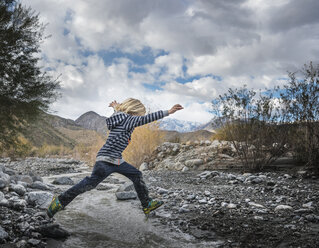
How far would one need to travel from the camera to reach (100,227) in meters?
3.46

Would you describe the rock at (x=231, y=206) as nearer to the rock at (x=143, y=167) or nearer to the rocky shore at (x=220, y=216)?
the rocky shore at (x=220, y=216)

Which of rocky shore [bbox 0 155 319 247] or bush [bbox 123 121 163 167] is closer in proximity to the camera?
rocky shore [bbox 0 155 319 247]

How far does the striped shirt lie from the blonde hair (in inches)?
8.8

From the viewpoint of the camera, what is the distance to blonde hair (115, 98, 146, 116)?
3.76 metres

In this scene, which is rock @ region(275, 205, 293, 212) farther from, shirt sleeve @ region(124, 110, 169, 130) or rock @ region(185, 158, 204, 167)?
rock @ region(185, 158, 204, 167)

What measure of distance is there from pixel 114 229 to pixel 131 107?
171 centimetres

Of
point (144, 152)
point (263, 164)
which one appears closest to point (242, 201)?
point (263, 164)

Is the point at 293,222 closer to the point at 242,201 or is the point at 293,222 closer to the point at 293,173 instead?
the point at 242,201

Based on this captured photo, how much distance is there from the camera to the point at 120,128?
3.46 meters

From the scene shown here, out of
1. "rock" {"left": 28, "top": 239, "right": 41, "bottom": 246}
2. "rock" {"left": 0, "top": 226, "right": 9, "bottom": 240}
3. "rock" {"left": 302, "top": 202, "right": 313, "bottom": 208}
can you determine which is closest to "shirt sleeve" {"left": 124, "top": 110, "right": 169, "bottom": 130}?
"rock" {"left": 28, "top": 239, "right": 41, "bottom": 246}

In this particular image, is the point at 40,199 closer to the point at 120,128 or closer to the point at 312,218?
the point at 120,128

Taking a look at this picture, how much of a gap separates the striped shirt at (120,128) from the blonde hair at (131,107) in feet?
0.74

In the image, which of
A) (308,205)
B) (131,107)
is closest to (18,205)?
(131,107)

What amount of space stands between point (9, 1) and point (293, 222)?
34.7 ft
